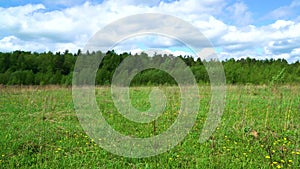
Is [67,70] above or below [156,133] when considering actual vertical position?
above

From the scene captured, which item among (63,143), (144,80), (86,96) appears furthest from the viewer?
(144,80)

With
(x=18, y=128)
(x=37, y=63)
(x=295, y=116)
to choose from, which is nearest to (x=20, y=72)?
(x=37, y=63)

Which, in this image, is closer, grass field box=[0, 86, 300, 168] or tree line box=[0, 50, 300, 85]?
grass field box=[0, 86, 300, 168]

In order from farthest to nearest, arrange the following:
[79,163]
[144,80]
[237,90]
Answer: [144,80]
[237,90]
[79,163]

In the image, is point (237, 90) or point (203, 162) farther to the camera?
point (237, 90)

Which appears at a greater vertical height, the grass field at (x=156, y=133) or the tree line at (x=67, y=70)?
the tree line at (x=67, y=70)

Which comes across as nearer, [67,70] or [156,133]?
[156,133]

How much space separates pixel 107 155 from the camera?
15.3ft

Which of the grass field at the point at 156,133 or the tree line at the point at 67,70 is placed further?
the tree line at the point at 67,70

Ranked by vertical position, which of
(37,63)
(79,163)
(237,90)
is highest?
(37,63)

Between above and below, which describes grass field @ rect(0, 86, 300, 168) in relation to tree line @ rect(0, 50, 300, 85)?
below

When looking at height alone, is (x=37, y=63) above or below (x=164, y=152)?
above

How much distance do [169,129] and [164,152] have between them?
1601 millimetres

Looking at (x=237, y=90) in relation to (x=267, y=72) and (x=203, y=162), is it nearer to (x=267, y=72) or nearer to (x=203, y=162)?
(x=203, y=162)
